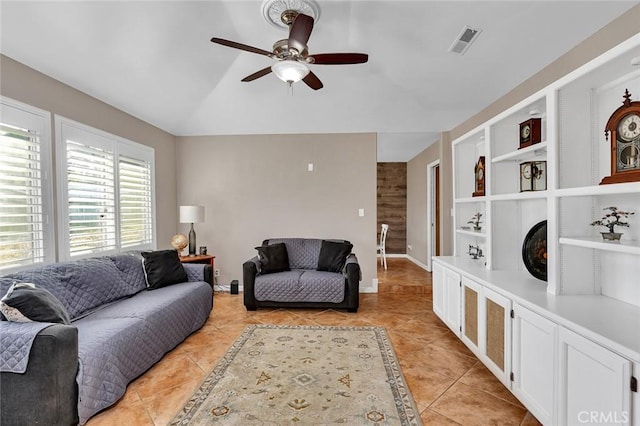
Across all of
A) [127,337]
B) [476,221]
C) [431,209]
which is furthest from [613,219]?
[431,209]

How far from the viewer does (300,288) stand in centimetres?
398

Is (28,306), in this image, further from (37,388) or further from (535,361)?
(535,361)

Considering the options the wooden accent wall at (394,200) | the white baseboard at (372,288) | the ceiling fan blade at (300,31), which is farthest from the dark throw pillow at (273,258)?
the wooden accent wall at (394,200)

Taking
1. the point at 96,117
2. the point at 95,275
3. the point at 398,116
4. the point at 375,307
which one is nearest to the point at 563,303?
the point at 375,307

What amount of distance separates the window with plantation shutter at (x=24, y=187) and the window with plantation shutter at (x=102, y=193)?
0.17 meters

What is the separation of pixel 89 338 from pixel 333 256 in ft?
9.51

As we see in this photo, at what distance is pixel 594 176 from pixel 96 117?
4660 mm

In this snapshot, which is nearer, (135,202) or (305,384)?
(305,384)


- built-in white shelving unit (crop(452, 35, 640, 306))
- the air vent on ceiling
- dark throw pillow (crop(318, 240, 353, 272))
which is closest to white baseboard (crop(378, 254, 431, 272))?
dark throw pillow (crop(318, 240, 353, 272))

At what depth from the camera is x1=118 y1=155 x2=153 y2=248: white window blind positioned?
3.84 m

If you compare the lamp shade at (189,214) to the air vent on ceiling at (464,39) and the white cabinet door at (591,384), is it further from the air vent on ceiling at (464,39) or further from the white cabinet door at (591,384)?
the white cabinet door at (591,384)

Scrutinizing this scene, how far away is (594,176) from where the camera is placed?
205cm

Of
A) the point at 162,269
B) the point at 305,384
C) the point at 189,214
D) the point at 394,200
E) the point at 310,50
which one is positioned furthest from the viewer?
the point at 394,200

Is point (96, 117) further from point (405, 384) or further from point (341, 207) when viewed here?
point (405, 384)
